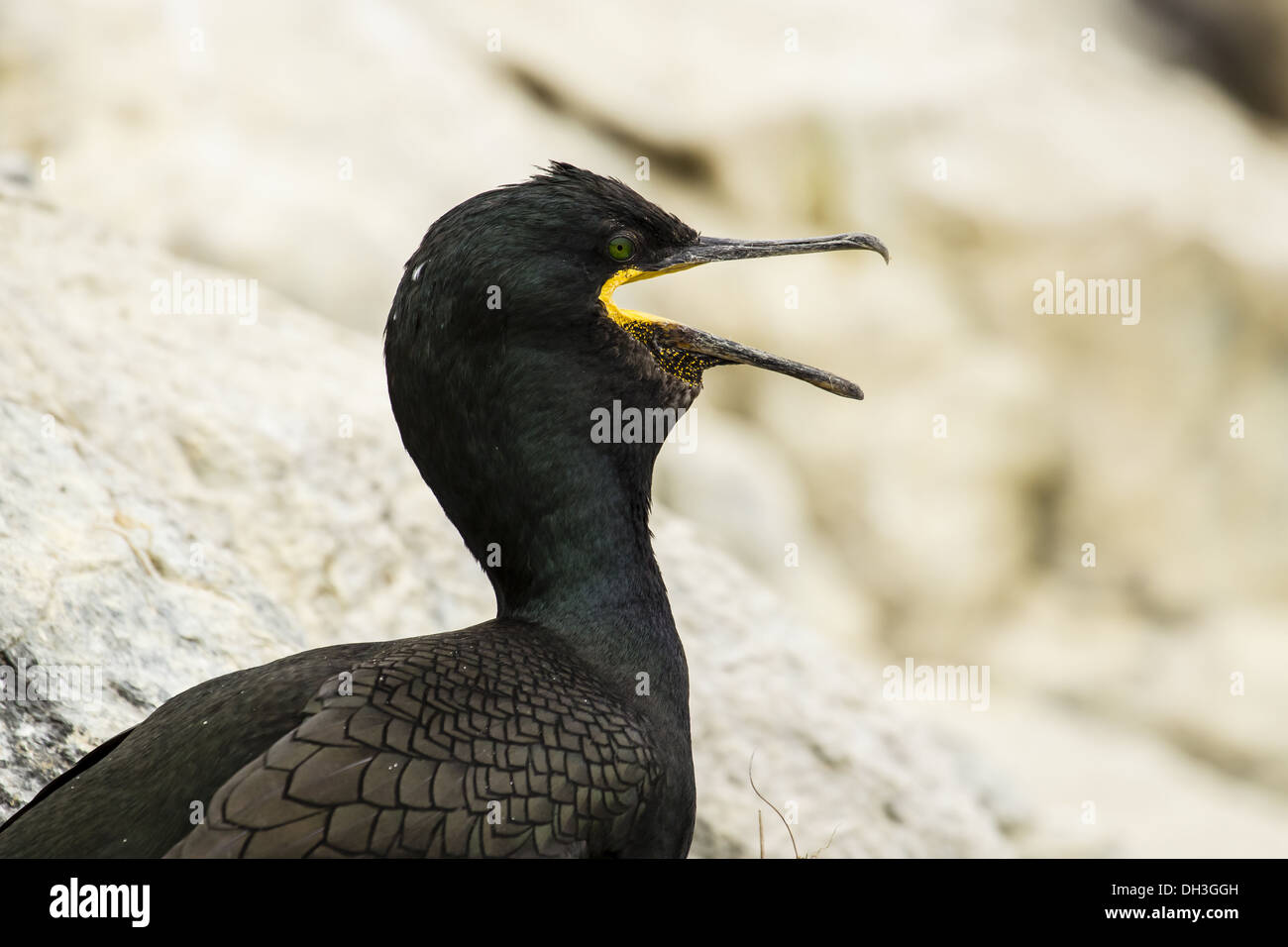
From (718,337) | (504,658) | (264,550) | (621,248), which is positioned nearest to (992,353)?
(264,550)

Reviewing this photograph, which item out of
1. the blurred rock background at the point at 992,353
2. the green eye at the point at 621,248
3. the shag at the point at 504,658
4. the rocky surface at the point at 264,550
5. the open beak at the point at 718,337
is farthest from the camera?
the blurred rock background at the point at 992,353

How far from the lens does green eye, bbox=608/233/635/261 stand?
486cm

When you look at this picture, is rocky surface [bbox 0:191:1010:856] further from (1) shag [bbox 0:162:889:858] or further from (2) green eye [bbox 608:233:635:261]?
(2) green eye [bbox 608:233:635:261]

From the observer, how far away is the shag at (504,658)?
3711 millimetres

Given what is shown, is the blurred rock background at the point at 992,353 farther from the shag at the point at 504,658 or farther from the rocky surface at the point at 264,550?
the shag at the point at 504,658

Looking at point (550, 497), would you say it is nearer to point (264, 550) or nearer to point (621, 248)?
point (621, 248)

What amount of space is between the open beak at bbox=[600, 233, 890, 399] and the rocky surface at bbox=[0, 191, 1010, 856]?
7.30 feet

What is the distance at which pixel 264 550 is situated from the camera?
6.98m

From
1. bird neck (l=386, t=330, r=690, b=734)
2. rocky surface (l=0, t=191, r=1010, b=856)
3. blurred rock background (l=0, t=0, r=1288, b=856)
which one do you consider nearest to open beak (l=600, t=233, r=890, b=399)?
bird neck (l=386, t=330, r=690, b=734)

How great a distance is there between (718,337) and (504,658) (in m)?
1.41

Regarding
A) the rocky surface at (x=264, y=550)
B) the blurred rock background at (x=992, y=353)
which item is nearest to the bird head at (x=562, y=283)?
the rocky surface at (x=264, y=550)

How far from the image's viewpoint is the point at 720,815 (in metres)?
7.32

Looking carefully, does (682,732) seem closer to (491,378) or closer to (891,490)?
(491,378)
